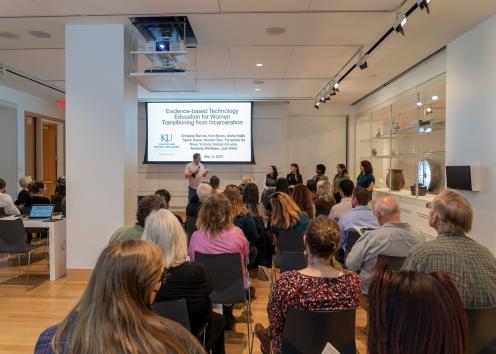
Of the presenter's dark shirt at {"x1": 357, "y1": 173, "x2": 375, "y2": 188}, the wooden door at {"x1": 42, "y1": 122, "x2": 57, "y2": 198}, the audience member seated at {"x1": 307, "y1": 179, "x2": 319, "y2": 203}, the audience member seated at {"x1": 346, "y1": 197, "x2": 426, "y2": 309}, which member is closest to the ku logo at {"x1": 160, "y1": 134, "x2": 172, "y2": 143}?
the wooden door at {"x1": 42, "y1": 122, "x2": 57, "y2": 198}

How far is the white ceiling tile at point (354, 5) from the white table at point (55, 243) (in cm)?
418

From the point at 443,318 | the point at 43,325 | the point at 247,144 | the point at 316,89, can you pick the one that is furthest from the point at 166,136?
the point at 443,318

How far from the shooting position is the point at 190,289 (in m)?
2.10

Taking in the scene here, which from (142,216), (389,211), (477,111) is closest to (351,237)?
(389,211)

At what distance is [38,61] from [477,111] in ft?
22.8

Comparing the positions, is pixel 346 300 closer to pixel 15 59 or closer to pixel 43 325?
pixel 43 325

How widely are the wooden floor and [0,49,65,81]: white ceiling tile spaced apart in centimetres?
344

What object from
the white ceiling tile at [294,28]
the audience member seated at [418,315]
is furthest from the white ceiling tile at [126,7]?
the audience member seated at [418,315]

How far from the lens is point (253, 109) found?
10742 mm

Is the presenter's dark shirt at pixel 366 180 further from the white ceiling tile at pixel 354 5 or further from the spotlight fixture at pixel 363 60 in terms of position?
the white ceiling tile at pixel 354 5

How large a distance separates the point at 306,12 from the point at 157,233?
339 cm

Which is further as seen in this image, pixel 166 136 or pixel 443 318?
pixel 166 136

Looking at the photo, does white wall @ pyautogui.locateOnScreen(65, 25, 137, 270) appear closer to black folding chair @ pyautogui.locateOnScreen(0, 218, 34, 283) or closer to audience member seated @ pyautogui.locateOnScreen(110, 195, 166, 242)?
black folding chair @ pyautogui.locateOnScreen(0, 218, 34, 283)

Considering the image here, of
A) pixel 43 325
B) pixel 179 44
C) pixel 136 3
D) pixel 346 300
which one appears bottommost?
pixel 43 325
